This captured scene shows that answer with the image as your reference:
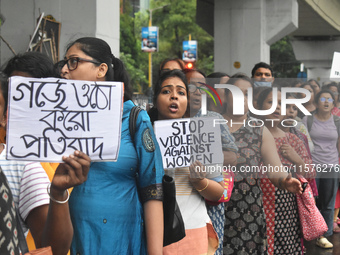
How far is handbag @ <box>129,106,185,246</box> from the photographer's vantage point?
300 cm

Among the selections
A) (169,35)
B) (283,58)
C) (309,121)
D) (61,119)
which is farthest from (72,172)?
(283,58)

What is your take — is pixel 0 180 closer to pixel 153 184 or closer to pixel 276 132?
pixel 153 184

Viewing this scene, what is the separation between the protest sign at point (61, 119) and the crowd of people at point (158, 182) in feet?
0.30

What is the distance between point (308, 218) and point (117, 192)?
3.26 metres

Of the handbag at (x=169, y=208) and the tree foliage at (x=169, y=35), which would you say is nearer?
the handbag at (x=169, y=208)

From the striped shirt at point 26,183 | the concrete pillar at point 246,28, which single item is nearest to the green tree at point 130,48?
the concrete pillar at point 246,28

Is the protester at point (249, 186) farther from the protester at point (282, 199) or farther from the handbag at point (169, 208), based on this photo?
the handbag at point (169, 208)

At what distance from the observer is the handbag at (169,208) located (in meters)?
3.00

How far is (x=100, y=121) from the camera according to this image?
2436 millimetres

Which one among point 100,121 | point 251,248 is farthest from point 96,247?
point 251,248

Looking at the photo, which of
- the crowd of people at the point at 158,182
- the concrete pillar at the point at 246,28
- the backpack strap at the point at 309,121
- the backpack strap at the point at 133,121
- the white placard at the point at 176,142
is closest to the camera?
the crowd of people at the point at 158,182

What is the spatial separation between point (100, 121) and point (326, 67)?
118 feet

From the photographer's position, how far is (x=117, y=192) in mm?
2871

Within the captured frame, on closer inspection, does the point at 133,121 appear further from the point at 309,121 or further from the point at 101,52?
the point at 309,121
